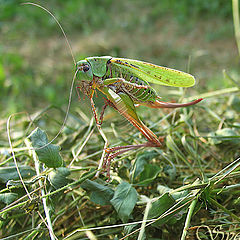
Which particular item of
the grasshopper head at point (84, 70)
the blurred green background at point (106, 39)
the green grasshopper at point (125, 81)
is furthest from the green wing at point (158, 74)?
the blurred green background at point (106, 39)

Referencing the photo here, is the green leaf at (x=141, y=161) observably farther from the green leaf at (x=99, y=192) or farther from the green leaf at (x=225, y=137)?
the green leaf at (x=225, y=137)

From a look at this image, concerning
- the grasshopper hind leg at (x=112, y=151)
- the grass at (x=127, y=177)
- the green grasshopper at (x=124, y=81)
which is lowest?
→ the grass at (x=127, y=177)

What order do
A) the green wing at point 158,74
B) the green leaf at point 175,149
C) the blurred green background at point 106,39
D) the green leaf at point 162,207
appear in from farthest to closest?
1. the blurred green background at point 106,39
2. the green leaf at point 175,149
3. the green wing at point 158,74
4. the green leaf at point 162,207

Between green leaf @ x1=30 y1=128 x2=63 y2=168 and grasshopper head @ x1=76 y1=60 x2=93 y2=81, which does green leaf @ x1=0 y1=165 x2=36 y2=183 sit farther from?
grasshopper head @ x1=76 y1=60 x2=93 y2=81

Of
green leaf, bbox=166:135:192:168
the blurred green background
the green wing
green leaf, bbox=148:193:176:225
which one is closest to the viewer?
green leaf, bbox=148:193:176:225

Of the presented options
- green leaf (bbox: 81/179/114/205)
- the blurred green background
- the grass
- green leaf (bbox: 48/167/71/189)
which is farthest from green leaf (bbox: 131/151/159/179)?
the blurred green background

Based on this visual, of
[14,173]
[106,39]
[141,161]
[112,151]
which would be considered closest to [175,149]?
[141,161]

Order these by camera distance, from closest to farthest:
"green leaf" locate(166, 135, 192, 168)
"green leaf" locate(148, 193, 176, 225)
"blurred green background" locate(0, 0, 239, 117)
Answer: "green leaf" locate(148, 193, 176, 225) < "green leaf" locate(166, 135, 192, 168) < "blurred green background" locate(0, 0, 239, 117)

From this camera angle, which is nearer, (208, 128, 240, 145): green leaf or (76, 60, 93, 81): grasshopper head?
(76, 60, 93, 81): grasshopper head
